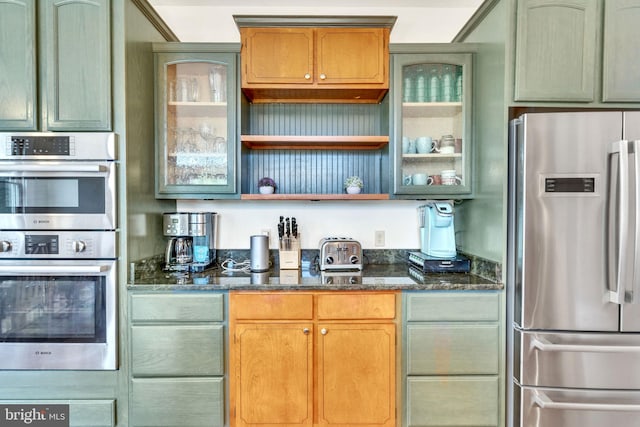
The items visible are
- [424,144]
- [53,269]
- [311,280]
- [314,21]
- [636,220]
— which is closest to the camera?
[636,220]

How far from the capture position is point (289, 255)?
2.12 metres

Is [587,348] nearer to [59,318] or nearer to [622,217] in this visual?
[622,217]

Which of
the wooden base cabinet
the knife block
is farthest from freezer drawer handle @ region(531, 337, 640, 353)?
the knife block

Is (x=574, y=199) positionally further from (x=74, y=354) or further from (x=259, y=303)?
(x=74, y=354)

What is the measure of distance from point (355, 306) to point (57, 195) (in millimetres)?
1622

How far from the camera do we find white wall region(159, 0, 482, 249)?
7.59ft

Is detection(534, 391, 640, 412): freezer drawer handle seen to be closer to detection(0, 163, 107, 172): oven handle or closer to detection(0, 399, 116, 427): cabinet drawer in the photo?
detection(0, 399, 116, 427): cabinet drawer

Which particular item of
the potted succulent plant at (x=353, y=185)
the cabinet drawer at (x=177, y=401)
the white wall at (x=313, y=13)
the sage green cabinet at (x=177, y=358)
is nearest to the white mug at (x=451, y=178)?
the potted succulent plant at (x=353, y=185)

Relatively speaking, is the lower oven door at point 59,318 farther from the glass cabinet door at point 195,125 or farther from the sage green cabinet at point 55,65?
the sage green cabinet at point 55,65

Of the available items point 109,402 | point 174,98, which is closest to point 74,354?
point 109,402

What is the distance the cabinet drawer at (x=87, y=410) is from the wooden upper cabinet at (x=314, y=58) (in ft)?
6.17

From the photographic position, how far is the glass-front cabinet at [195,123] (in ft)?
6.45

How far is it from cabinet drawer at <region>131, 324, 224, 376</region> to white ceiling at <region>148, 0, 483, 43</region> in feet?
6.44

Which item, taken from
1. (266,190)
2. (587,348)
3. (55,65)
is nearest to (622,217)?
(587,348)
